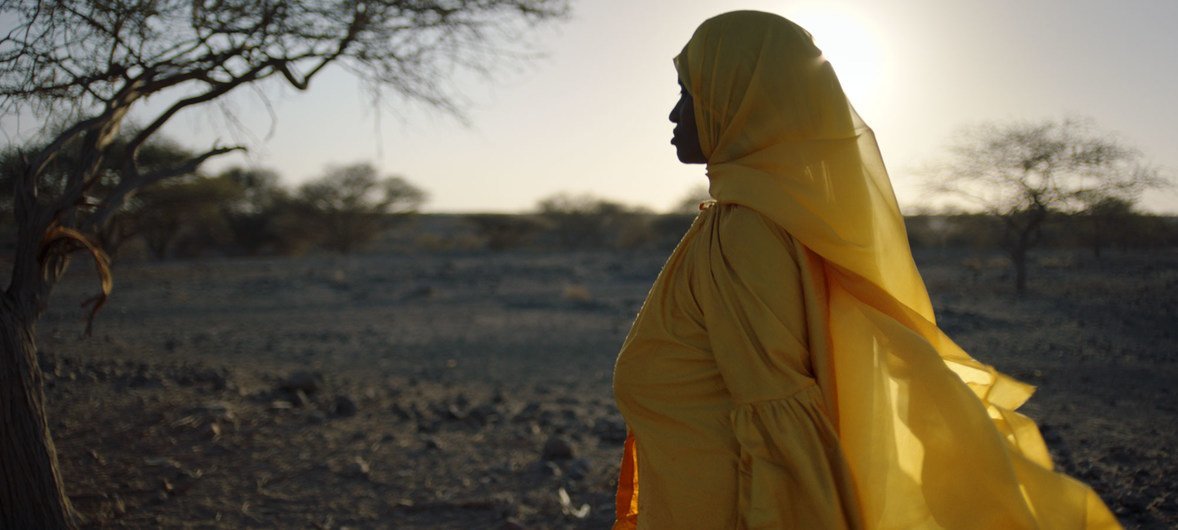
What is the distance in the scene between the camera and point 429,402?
5965 mm

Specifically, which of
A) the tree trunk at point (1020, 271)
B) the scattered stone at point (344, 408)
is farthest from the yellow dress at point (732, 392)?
the tree trunk at point (1020, 271)

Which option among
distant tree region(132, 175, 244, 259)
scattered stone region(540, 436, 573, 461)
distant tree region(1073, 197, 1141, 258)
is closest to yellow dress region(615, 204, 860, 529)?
scattered stone region(540, 436, 573, 461)

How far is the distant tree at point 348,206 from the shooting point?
31.0 meters

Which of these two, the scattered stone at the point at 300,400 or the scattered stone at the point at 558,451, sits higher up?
the scattered stone at the point at 300,400

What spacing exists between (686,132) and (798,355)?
22.0 inches

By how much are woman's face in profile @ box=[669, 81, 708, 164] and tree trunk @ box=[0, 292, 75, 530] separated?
8.37ft

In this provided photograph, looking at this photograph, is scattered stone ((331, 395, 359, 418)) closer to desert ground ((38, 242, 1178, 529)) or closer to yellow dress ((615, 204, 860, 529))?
desert ground ((38, 242, 1178, 529))

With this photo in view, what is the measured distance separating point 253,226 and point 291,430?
27.0 meters

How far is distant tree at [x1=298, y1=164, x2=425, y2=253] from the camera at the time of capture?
102 ft

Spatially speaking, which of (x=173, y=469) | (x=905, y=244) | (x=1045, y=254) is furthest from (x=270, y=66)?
(x=1045, y=254)

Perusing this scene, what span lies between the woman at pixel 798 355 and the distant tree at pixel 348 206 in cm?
3069

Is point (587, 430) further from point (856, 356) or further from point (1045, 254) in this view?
point (1045, 254)

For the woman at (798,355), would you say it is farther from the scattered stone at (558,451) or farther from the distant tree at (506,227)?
the distant tree at (506,227)

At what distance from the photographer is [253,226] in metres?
29.8
